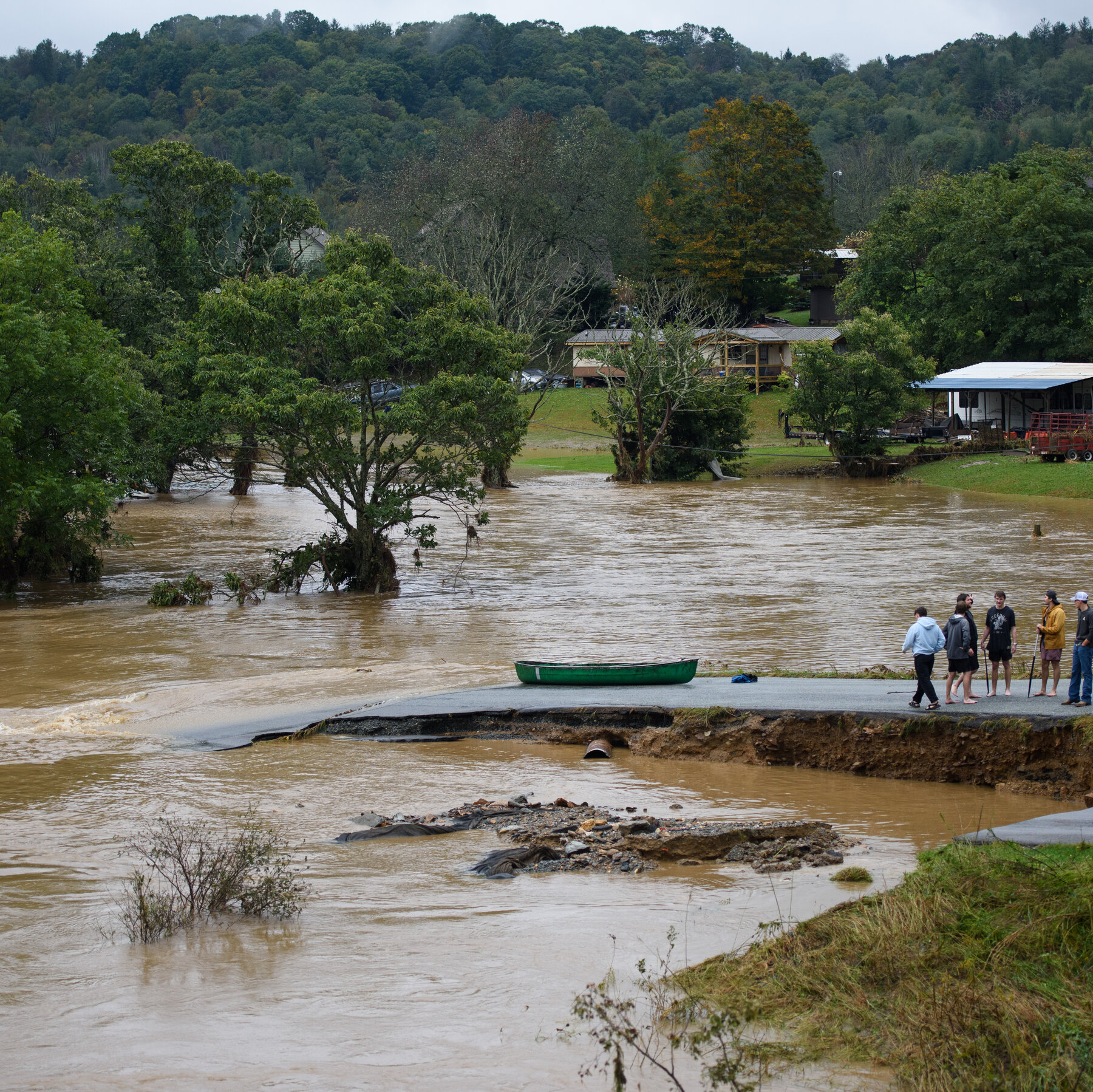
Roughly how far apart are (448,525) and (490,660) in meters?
24.9

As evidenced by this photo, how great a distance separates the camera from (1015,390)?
5759 centimetres

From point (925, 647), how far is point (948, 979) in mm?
7151

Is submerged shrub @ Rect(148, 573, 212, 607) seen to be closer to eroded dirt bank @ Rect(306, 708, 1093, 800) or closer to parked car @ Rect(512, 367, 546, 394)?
eroded dirt bank @ Rect(306, 708, 1093, 800)

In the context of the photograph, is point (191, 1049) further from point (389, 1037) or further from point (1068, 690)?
point (1068, 690)

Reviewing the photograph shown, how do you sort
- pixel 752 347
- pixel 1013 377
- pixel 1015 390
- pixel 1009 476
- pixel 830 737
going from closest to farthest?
pixel 830 737, pixel 1009 476, pixel 1013 377, pixel 1015 390, pixel 752 347

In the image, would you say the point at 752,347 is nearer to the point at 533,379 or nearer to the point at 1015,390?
the point at 533,379

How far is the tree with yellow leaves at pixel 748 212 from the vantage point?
82625 millimetres

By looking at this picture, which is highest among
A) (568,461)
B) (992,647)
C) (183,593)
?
(568,461)

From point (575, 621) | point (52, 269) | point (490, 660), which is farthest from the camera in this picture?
point (52, 269)

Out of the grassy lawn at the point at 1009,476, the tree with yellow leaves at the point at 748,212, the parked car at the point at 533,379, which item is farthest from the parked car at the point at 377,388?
the tree with yellow leaves at the point at 748,212

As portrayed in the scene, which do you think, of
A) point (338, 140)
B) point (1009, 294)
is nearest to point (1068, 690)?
point (1009, 294)

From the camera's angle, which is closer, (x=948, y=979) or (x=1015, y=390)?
(x=948, y=979)

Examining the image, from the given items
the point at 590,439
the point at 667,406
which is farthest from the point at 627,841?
the point at 590,439

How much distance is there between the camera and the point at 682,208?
84.9m
